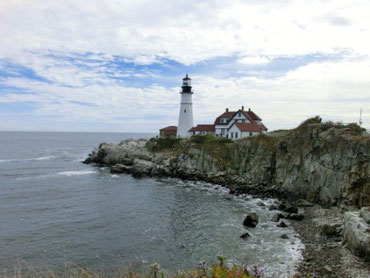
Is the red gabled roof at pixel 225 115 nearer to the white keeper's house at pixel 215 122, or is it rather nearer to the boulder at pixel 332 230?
the white keeper's house at pixel 215 122

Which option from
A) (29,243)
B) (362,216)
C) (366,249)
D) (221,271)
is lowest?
(29,243)

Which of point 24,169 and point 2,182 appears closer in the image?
point 2,182

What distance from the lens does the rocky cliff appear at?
32.7 metres

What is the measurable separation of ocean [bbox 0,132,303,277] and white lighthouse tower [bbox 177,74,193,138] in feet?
95.1

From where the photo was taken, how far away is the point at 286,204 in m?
36.0

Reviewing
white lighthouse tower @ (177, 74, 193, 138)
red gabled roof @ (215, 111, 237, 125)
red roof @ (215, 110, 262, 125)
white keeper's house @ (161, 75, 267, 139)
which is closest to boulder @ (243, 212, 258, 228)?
white keeper's house @ (161, 75, 267, 139)

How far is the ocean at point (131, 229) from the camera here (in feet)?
71.3

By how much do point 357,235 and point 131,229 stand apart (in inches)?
787

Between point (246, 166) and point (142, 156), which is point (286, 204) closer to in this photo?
point (246, 166)

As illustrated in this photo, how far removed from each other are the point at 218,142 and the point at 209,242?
123ft

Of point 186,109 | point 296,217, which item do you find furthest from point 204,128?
point 296,217

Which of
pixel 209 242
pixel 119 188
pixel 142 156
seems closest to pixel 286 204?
pixel 209 242

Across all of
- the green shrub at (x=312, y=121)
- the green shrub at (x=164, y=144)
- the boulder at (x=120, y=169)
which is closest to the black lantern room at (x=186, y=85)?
the green shrub at (x=164, y=144)

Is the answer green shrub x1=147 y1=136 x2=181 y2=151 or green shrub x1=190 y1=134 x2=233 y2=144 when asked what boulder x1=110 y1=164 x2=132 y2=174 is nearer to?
green shrub x1=147 y1=136 x2=181 y2=151
